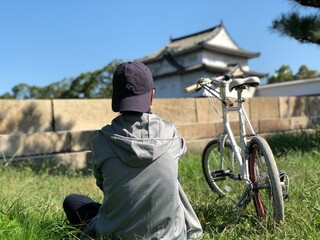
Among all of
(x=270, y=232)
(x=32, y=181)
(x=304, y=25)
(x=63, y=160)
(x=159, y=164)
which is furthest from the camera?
(x=304, y=25)

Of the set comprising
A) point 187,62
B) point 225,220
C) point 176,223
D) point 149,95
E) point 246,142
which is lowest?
point 225,220

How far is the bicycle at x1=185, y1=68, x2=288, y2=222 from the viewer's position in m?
2.46

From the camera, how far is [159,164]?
197cm

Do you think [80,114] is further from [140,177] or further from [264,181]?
[140,177]

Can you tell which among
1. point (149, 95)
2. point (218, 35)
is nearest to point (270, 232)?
point (149, 95)

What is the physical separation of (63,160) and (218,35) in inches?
1044

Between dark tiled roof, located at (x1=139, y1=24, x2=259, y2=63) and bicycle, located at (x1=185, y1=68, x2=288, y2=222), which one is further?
dark tiled roof, located at (x1=139, y1=24, x2=259, y2=63)

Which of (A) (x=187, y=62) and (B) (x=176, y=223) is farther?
(A) (x=187, y=62)

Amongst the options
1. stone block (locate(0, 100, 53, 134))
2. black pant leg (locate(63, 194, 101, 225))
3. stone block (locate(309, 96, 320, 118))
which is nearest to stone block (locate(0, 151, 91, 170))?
stone block (locate(0, 100, 53, 134))

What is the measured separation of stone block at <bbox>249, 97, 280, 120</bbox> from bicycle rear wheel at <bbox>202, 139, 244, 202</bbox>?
4.19 m

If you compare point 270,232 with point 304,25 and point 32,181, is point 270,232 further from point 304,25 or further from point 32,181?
point 304,25

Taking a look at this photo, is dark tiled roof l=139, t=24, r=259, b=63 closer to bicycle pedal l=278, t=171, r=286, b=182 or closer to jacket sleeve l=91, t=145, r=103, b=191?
bicycle pedal l=278, t=171, r=286, b=182

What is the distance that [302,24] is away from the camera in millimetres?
6898

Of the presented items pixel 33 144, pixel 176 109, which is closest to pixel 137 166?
pixel 33 144
